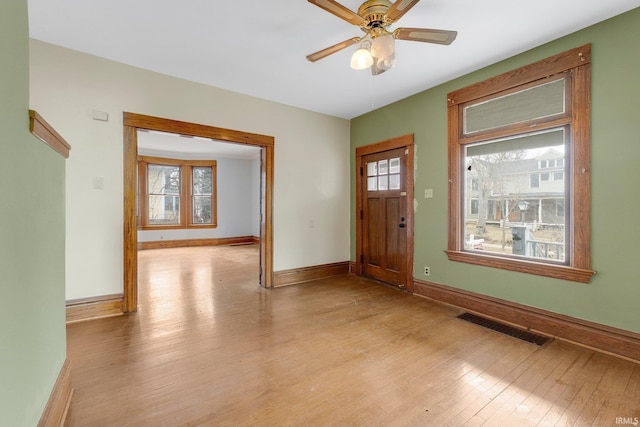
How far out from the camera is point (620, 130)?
2.34 meters

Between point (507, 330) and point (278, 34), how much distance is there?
3.61m

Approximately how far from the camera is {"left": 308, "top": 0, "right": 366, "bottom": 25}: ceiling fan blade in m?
1.80

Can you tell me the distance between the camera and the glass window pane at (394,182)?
14.1ft

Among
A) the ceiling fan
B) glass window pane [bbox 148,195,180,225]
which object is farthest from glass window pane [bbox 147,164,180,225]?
the ceiling fan

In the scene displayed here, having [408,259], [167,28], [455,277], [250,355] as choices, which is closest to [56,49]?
[167,28]

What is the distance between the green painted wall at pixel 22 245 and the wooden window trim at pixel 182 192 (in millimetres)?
7126

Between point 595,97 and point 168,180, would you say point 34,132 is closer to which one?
point 595,97

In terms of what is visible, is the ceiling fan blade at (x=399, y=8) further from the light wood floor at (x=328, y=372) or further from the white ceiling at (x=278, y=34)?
the light wood floor at (x=328, y=372)

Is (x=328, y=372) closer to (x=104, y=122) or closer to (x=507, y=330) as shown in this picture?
(x=507, y=330)

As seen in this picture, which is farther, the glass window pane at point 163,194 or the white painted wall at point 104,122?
the glass window pane at point 163,194

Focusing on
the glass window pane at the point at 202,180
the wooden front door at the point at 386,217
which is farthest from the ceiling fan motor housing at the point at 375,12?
the glass window pane at the point at 202,180

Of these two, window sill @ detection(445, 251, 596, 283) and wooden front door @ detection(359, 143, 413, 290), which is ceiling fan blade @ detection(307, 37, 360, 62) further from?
window sill @ detection(445, 251, 596, 283)

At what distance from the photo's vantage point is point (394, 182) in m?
4.36

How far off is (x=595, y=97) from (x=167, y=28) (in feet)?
12.6
